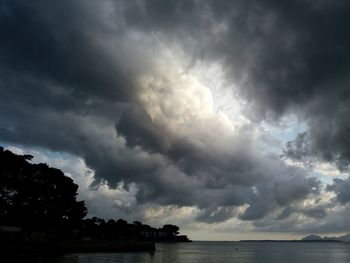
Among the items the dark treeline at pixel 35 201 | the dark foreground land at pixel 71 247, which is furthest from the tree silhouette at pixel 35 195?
the dark foreground land at pixel 71 247

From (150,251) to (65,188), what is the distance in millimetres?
58165

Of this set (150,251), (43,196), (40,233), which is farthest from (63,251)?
(150,251)

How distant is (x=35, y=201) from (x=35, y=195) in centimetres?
213

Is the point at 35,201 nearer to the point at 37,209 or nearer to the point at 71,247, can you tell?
the point at 37,209

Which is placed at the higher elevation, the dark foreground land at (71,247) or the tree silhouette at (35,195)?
the tree silhouette at (35,195)

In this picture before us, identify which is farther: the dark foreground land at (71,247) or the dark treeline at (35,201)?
the dark treeline at (35,201)

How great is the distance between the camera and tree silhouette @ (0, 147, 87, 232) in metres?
93.5

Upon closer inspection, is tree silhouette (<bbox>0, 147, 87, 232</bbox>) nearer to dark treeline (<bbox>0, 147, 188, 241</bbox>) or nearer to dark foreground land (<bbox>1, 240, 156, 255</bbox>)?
A: dark treeline (<bbox>0, 147, 188, 241</bbox>)

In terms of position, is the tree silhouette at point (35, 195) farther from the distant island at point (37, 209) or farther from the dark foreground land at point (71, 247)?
the dark foreground land at point (71, 247)

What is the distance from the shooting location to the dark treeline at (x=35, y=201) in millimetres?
93562

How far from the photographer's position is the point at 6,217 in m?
94.9

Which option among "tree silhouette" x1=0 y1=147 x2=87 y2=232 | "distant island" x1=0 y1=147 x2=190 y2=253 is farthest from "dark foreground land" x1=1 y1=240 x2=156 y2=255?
"tree silhouette" x1=0 y1=147 x2=87 y2=232

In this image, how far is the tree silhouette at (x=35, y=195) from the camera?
9350 centimetres

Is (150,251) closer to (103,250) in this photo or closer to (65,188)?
(103,250)
